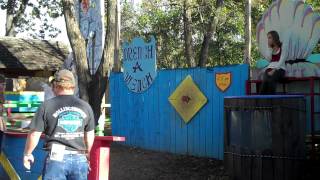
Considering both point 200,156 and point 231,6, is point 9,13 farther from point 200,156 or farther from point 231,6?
point 200,156

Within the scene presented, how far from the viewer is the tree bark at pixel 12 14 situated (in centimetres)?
3319

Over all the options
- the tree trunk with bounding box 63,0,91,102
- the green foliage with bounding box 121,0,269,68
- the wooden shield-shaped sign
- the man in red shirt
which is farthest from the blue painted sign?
the green foliage with bounding box 121,0,269,68

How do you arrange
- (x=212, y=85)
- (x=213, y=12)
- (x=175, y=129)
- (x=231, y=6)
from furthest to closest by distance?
1. (x=231, y=6)
2. (x=213, y=12)
3. (x=175, y=129)
4. (x=212, y=85)

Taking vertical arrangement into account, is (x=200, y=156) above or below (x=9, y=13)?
below

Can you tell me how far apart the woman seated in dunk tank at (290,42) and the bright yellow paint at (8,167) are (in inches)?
162

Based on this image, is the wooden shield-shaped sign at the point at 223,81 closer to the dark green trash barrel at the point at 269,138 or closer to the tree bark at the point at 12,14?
the dark green trash barrel at the point at 269,138

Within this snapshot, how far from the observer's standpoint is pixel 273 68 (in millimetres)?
9406

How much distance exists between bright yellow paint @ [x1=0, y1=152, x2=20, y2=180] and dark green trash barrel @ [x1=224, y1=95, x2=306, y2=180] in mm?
3464

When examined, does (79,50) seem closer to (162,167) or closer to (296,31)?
(162,167)

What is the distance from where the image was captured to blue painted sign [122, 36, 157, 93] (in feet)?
40.7

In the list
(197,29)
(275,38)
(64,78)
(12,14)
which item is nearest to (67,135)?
(64,78)

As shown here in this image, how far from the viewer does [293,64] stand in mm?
9594

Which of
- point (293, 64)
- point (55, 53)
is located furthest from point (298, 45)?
point (55, 53)

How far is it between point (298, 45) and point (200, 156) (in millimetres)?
3017
